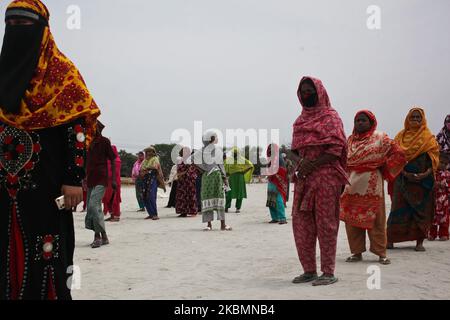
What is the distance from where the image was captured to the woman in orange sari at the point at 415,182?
8430mm

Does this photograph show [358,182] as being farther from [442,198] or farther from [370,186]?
[442,198]

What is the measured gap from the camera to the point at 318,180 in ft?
19.0

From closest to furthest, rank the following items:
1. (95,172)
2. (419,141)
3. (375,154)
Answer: (375,154)
(419,141)
(95,172)

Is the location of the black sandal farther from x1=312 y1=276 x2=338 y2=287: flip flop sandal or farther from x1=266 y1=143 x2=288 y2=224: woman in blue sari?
x1=266 y1=143 x2=288 y2=224: woman in blue sari

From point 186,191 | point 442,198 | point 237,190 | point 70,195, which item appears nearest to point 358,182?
point 442,198

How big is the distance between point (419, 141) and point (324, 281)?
12.2 feet

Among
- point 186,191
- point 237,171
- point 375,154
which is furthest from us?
point 237,171

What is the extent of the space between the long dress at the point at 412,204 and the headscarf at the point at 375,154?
1434mm

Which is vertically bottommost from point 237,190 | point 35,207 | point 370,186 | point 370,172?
point 237,190

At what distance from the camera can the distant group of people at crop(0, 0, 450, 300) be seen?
363cm

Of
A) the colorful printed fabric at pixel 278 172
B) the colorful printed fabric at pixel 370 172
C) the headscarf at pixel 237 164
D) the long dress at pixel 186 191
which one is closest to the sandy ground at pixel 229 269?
the colorful printed fabric at pixel 370 172

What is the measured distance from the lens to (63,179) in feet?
12.3

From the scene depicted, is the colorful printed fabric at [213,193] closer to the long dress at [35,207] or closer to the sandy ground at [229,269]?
the sandy ground at [229,269]
